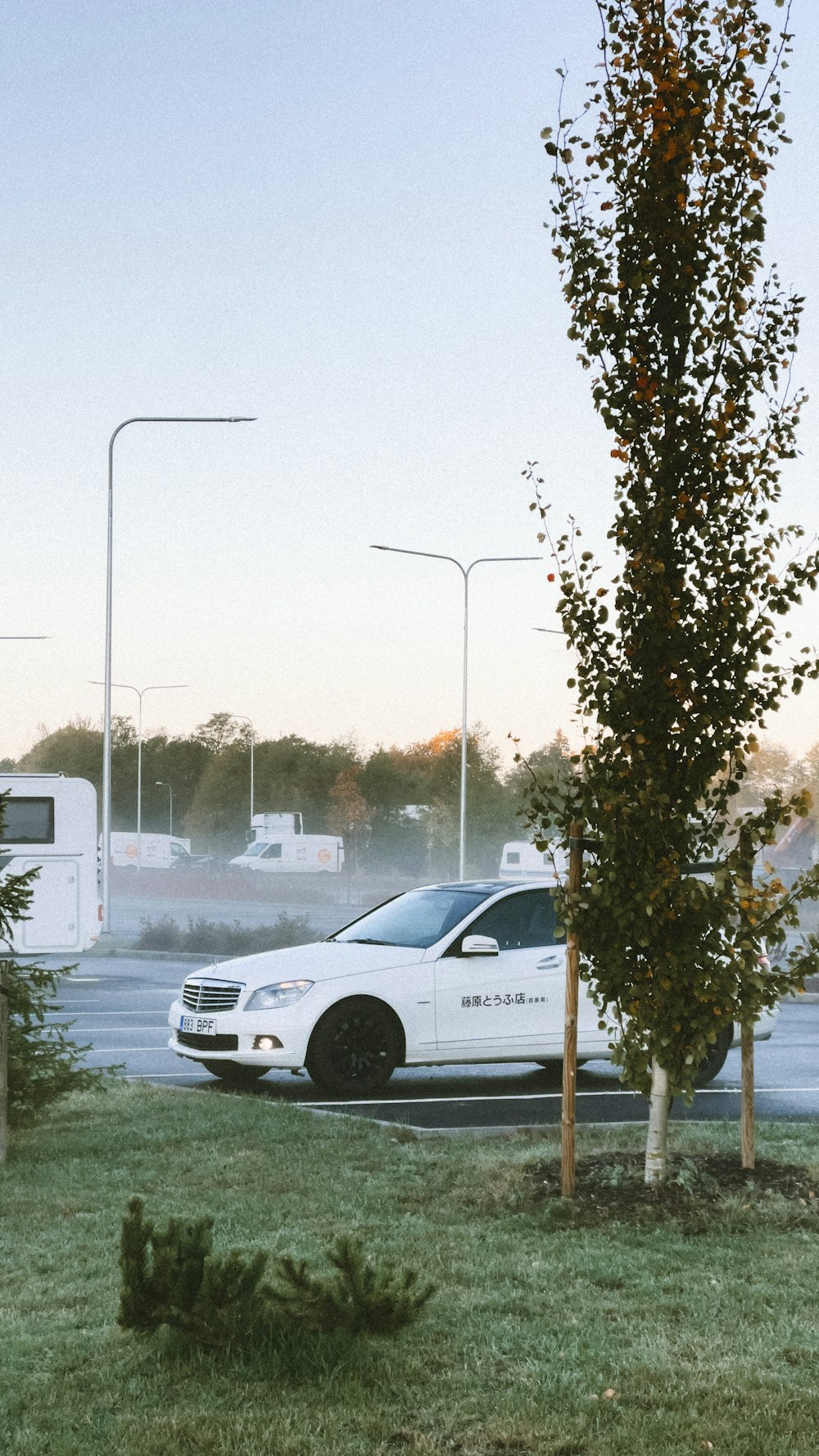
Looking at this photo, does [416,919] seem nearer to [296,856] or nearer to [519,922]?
[519,922]

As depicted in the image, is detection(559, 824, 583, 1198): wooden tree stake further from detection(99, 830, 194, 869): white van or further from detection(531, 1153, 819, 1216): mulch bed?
detection(99, 830, 194, 869): white van

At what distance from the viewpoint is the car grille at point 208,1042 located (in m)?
11.3

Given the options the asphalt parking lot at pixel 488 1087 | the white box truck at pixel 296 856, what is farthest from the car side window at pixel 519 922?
the white box truck at pixel 296 856

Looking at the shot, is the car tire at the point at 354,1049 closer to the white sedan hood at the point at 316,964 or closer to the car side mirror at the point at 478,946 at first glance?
the white sedan hood at the point at 316,964

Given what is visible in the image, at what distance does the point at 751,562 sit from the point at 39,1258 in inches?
167

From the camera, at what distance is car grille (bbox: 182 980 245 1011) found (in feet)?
37.6

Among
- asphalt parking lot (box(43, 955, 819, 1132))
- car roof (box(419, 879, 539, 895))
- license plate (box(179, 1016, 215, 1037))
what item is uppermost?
car roof (box(419, 879, 539, 895))

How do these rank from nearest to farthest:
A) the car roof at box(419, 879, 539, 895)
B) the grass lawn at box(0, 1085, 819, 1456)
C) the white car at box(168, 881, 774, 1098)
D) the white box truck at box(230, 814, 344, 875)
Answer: the grass lawn at box(0, 1085, 819, 1456) < the white car at box(168, 881, 774, 1098) < the car roof at box(419, 879, 539, 895) < the white box truck at box(230, 814, 344, 875)

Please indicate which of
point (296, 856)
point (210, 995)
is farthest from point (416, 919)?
point (296, 856)

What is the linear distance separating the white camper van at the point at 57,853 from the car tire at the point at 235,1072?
11501mm

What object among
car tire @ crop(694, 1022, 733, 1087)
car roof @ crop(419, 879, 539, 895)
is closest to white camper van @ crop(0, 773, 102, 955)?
car roof @ crop(419, 879, 539, 895)

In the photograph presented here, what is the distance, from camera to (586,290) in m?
7.48

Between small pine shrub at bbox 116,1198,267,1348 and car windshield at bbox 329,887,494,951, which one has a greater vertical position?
car windshield at bbox 329,887,494,951

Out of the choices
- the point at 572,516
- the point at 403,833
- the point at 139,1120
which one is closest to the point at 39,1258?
the point at 139,1120
